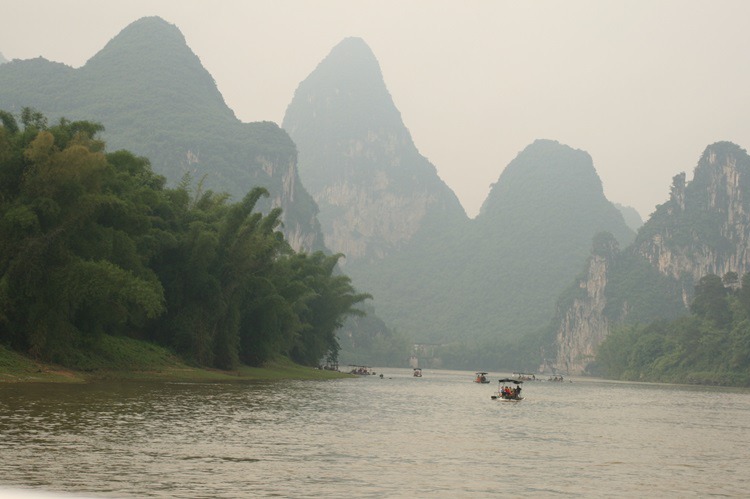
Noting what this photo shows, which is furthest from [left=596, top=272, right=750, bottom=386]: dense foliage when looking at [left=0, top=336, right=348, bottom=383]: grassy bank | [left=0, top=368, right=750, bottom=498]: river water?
[left=0, top=368, right=750, bottom=498]: river water

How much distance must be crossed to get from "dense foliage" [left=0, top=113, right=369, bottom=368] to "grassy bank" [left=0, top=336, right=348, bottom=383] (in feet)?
3.16

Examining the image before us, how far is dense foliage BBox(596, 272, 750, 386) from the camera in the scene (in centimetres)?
13050

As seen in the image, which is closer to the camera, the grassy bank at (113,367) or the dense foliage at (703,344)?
the grassy bank at (113,367)

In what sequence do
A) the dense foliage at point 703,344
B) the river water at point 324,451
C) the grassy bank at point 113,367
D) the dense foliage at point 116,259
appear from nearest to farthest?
the river water at point 324,451
the grassy bank at point 113,367
the dense foliage at point 116,259
the dense foliage at point 703,344

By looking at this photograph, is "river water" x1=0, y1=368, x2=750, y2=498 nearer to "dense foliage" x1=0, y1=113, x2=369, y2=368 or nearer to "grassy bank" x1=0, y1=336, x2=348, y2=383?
"grassy bank" x1=0, y1=336, x2=348, y2=383

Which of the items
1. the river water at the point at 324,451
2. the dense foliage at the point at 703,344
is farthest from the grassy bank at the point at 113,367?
the dense foliage at the point at 703,344

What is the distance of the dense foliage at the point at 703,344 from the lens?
130m

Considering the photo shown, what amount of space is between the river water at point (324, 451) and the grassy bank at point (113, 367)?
2397 mm

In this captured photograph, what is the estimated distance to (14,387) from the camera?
3797 centimetres

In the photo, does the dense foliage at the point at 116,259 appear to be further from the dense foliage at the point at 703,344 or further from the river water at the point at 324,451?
the dense foliage at the point at 703,344

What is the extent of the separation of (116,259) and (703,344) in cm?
11201

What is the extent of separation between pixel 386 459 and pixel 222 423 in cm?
852

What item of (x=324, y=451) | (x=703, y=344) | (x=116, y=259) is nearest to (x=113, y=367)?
(x=116, y=259)

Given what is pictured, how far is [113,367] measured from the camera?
51531 mm
